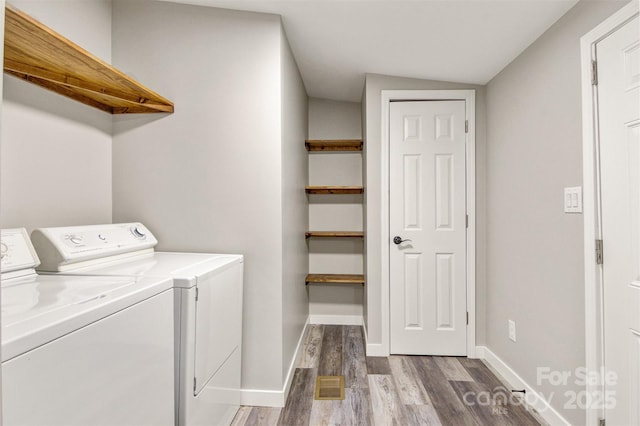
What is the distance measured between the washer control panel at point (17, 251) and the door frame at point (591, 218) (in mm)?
2373

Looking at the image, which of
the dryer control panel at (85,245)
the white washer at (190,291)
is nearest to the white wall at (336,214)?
the white washer at (190,291)

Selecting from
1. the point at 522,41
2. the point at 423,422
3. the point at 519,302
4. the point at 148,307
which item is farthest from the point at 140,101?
the point at 519,302

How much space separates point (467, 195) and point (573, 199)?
100 centimetres

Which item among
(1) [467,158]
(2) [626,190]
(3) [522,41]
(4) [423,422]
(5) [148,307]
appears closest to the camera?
(5) [148,307]

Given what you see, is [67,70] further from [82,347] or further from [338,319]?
[338,319]

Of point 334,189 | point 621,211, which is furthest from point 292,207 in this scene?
point 621,211

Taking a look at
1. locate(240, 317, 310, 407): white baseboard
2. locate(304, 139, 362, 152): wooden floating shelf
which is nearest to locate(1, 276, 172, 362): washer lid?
locate(240, 317, 310, 407): white baseboard

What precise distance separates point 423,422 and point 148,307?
158 cm

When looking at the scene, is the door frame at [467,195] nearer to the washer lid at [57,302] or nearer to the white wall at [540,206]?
the white wall at [540,206]

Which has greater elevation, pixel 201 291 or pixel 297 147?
pixel 297 147

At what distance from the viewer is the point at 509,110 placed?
7.34ft

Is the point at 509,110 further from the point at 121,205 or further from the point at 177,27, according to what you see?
the point at 121,205

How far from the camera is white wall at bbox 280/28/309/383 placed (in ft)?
6.83

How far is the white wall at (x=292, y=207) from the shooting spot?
2.08 m
